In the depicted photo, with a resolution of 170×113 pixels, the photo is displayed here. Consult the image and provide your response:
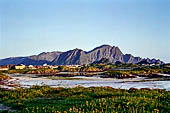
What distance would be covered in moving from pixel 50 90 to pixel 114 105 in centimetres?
1286

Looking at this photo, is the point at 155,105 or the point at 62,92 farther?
the point at 62,92

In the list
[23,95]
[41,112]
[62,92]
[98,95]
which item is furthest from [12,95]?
[41,112]

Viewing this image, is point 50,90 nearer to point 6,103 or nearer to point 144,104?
point 6,103

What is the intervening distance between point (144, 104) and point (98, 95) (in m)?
6.96

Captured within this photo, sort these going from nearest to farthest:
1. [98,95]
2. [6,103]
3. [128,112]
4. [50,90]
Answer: [128,112]
[6,103]
[98,95]
[50,90]

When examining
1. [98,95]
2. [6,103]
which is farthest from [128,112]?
[6,103]

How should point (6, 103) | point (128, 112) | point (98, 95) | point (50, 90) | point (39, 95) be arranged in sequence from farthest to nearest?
1. point (50, 90)
2. point (39, 95)
3. point (98, 95)
4. point (6, 103)
5. point (128, 112)

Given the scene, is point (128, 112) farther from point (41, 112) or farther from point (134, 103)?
point (41, 112)

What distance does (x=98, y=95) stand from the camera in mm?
18078

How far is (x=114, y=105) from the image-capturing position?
11.5 m

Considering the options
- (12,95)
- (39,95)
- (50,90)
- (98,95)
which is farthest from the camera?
(50,90)

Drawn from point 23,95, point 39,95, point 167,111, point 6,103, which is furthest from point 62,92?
point 167,111

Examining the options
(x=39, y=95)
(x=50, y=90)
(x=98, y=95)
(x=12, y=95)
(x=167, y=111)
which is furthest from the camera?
(x=50, y=90)

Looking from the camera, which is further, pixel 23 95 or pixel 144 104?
pixel 23 95
